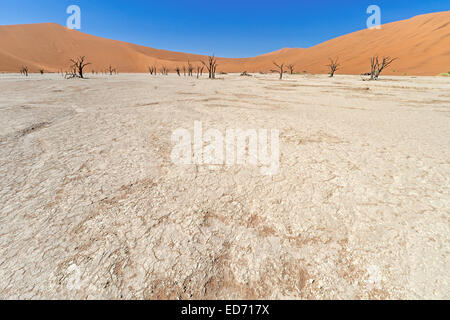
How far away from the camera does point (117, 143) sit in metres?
2.10

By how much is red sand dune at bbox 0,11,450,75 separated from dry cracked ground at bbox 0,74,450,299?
69.4ft

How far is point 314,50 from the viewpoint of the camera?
4025 cm

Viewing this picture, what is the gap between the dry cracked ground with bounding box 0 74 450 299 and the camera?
0.86 metres

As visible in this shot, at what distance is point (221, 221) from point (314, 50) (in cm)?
4759

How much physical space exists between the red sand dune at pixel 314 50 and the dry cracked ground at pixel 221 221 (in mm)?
21155

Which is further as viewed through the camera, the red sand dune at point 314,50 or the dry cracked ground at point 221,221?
the red sand dune at point 314,50

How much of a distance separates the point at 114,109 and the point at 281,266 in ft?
11.7

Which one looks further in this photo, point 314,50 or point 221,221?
point 314,50

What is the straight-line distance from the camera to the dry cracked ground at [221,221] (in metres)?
0.86

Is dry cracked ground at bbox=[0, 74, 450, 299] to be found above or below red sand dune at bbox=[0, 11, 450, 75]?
below

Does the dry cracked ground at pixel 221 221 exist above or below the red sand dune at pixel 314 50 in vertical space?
below

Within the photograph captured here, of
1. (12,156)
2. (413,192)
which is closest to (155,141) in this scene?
(12,156)

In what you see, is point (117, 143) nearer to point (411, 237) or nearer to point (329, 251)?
point (329, 251)
